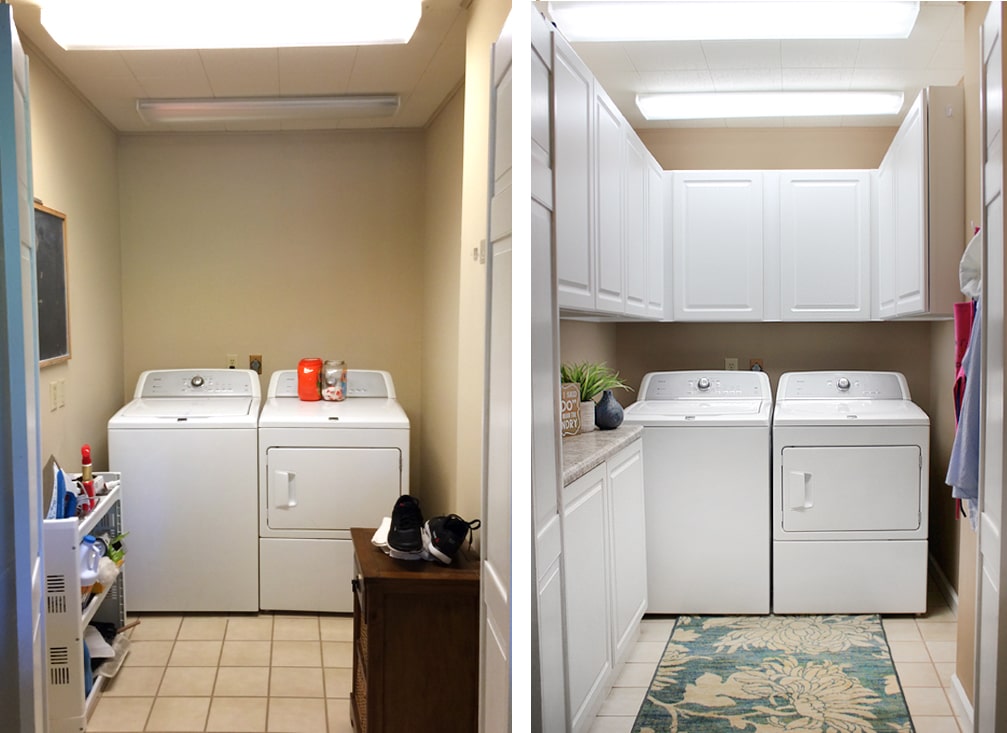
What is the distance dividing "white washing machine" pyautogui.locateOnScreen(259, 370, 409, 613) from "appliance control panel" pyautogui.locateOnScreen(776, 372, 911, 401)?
862 mm

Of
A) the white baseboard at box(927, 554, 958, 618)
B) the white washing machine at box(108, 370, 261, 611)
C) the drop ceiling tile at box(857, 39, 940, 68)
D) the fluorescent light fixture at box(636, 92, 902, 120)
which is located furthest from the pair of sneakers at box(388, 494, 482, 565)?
the drop ceiling tile at box(857, 39, 940, 68)

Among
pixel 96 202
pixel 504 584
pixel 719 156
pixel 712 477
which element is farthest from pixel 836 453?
pixel 96 202

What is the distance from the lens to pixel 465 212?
1.18 meters

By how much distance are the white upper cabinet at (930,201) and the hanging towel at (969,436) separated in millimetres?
238

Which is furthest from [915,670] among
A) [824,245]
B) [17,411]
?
[17,411]

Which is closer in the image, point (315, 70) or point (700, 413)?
point (315, 70)

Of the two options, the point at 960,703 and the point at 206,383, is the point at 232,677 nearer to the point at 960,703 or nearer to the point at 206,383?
the point at 206,383

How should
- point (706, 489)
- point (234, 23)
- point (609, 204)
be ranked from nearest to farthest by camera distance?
point (234, 23) → point (609, 204) → point (706, 489)

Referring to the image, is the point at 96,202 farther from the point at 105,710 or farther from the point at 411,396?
the point at 105,710

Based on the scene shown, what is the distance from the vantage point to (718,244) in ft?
5.25

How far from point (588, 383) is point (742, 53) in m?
0.87

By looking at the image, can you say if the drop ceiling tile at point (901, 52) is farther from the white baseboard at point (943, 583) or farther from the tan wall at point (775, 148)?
the white baseboard at point (943, 583)

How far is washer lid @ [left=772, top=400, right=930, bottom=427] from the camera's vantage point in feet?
4.95

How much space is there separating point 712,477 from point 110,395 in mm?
1474
